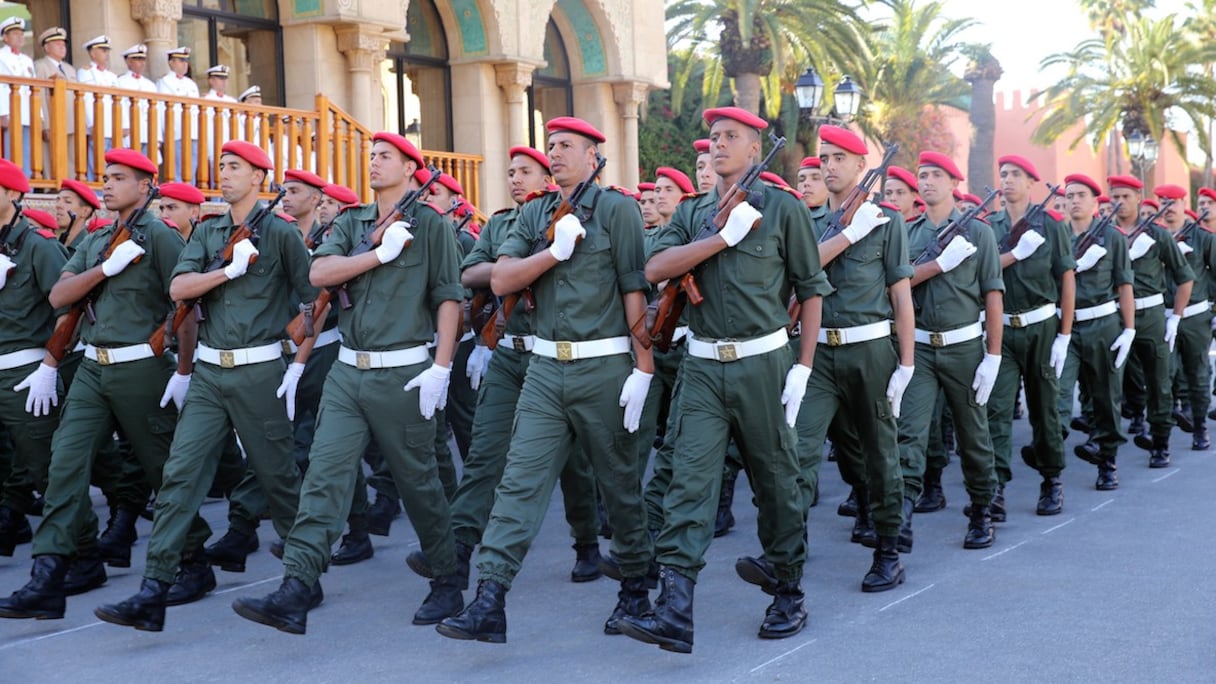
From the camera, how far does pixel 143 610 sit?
5.57m

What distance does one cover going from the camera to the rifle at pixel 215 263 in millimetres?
6219

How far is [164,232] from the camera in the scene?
6617mm

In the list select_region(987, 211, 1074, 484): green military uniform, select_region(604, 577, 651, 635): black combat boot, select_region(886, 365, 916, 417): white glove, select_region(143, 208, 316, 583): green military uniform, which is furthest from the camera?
select_region(987, 211, 1074, 484): green military uniform

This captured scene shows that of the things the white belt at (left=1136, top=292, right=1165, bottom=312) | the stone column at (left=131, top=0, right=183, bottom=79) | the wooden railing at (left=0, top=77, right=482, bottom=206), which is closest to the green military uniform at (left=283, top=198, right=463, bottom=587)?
the white belt at (left=1136, top=292, right=1165, bottom=312)

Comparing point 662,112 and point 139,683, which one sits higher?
point 662,112

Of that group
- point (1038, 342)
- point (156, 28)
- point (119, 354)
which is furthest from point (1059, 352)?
point (156, 28)

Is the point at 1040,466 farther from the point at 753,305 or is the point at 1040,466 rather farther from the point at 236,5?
the point at 236,5

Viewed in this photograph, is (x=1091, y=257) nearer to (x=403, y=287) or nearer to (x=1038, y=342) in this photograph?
(x=1038, y=342)

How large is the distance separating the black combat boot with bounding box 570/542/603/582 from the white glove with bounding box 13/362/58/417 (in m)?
2.49

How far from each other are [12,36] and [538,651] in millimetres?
9328

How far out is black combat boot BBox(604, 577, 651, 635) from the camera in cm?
571

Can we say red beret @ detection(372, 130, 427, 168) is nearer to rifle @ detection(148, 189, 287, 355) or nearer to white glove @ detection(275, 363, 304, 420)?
rifle @ detection(148, 189, 287, 355)

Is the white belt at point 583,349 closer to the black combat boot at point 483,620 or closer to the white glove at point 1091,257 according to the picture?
the black combat boot at point 483,620

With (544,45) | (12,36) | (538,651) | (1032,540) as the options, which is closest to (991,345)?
(1032,540)
